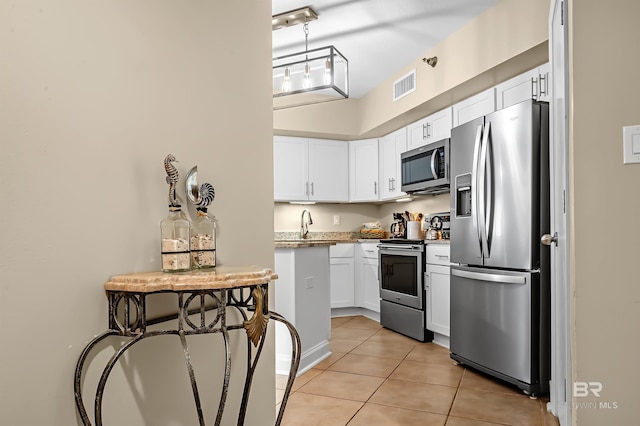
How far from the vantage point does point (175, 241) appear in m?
1.33

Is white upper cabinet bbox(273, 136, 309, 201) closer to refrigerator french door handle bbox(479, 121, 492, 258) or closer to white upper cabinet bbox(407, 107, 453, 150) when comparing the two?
white upper cabinet bbox(407, 107, 453, 150)

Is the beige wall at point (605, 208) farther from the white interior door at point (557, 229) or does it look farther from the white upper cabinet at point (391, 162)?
the white upper cabinet at point (391, 162)

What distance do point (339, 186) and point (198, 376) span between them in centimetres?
421

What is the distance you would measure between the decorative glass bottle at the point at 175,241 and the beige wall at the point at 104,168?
0.08m

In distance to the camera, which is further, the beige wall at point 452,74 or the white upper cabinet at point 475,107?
the white upper cabinet at point 475,107

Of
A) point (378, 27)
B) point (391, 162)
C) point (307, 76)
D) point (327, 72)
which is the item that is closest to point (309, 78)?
point (307, 76)

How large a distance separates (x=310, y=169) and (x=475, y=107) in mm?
2283

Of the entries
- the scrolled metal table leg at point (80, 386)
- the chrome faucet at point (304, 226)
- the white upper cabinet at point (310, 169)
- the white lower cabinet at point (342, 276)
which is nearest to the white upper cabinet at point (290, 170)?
the white upper cabinet at point (310, 169)

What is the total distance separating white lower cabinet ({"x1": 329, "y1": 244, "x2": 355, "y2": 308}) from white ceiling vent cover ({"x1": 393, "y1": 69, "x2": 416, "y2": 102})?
1.79 meters

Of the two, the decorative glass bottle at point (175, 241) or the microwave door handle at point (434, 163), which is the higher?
the microwave door handle at point (434, 163)

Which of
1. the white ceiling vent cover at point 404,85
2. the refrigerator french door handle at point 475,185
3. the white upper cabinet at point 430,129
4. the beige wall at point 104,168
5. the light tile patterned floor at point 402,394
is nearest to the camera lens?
the beige wall at point 104,168

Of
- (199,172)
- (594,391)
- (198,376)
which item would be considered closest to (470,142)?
(594,391)

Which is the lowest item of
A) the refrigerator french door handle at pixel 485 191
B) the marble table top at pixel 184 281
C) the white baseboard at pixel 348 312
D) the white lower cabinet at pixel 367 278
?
the white baseboard at pixel 348 312

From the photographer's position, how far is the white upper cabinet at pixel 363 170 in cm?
549
